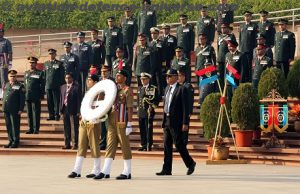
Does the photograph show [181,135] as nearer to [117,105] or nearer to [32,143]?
[117,105]

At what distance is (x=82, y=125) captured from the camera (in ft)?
63.3

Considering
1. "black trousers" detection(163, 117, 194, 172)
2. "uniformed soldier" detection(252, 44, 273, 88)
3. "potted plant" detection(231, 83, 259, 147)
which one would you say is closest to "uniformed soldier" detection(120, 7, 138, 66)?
"uniformed soldier" detection(252, 44, 273, 88)

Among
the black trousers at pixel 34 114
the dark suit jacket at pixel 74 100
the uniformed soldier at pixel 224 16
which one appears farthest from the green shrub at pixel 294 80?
the black trousers at pixel 34 114

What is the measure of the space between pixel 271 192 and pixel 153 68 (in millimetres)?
9124

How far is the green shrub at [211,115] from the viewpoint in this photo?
22438 millimetres

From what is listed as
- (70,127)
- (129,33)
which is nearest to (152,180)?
(70,127)

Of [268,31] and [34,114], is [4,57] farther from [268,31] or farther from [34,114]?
[268,31]

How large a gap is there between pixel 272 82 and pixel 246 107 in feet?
2.97

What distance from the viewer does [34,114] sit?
84.9ft

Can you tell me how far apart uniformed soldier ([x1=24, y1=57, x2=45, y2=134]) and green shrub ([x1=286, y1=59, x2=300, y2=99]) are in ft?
19.7

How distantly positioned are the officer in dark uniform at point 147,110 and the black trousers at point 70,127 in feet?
5.30

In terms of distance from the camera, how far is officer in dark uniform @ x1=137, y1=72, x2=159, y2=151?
2328 centimetres

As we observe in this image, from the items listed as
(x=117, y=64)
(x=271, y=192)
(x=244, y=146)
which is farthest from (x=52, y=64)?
(x=271, y=192)

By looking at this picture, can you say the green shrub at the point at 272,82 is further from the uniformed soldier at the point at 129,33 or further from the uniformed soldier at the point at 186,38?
the uniformed soldier at the point at 129,33
